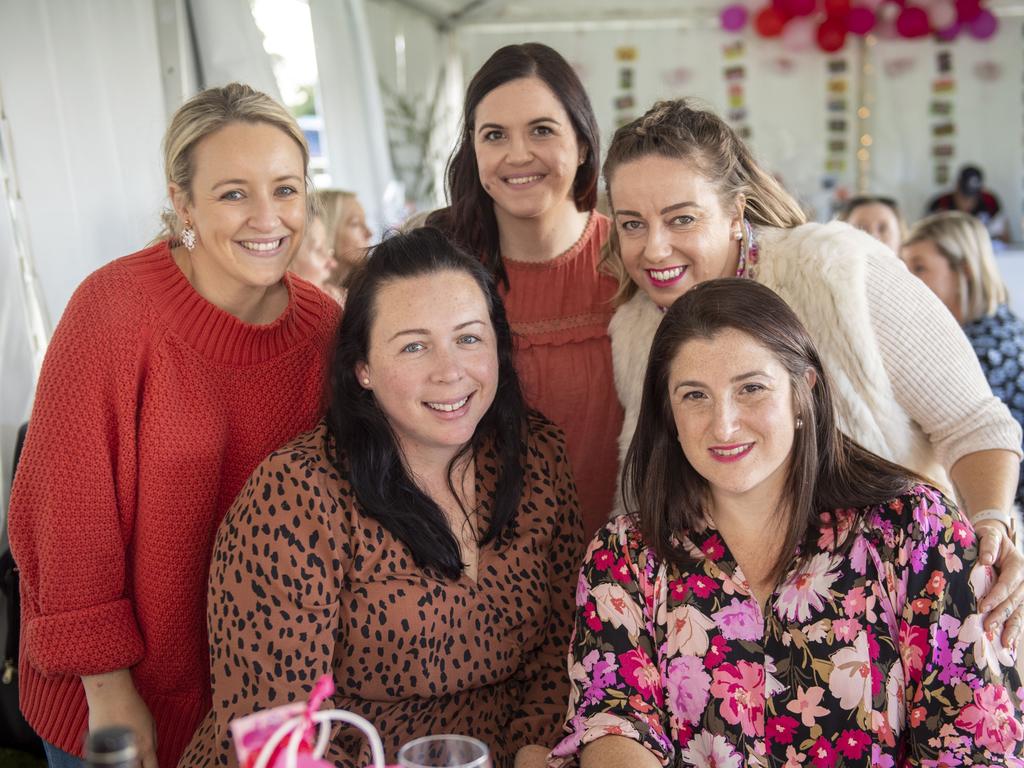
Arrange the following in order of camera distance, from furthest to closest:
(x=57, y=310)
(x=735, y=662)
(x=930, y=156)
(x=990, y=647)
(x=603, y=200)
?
(x=930, y=156)
(x=57, y=310)
(x=603, y=200)
(x=735, y=662)
(x=990, y=647)

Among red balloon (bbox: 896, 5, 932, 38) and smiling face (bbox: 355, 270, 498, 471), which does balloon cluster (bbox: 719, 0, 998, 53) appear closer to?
red balloon (bbox: 896, 5, 932, 38)

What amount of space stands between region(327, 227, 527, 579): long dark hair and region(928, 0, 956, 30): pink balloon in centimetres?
698

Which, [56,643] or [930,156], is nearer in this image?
[56,643]

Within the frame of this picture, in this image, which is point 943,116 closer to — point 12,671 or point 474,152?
point 474,152

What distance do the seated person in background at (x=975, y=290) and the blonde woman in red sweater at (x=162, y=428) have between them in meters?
2.46

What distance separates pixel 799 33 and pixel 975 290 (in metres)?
4.72

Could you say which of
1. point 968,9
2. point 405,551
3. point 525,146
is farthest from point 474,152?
point 968,9

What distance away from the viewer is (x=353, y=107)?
6.31 meters

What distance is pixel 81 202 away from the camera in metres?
3.28

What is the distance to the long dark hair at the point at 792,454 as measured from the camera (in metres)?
1.74

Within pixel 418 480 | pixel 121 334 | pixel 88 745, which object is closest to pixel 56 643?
pixel 121 334

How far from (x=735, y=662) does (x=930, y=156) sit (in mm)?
7354

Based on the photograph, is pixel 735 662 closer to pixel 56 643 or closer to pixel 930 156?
pixel 56 643

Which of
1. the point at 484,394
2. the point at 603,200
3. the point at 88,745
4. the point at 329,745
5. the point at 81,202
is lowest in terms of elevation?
the point at 329,745
